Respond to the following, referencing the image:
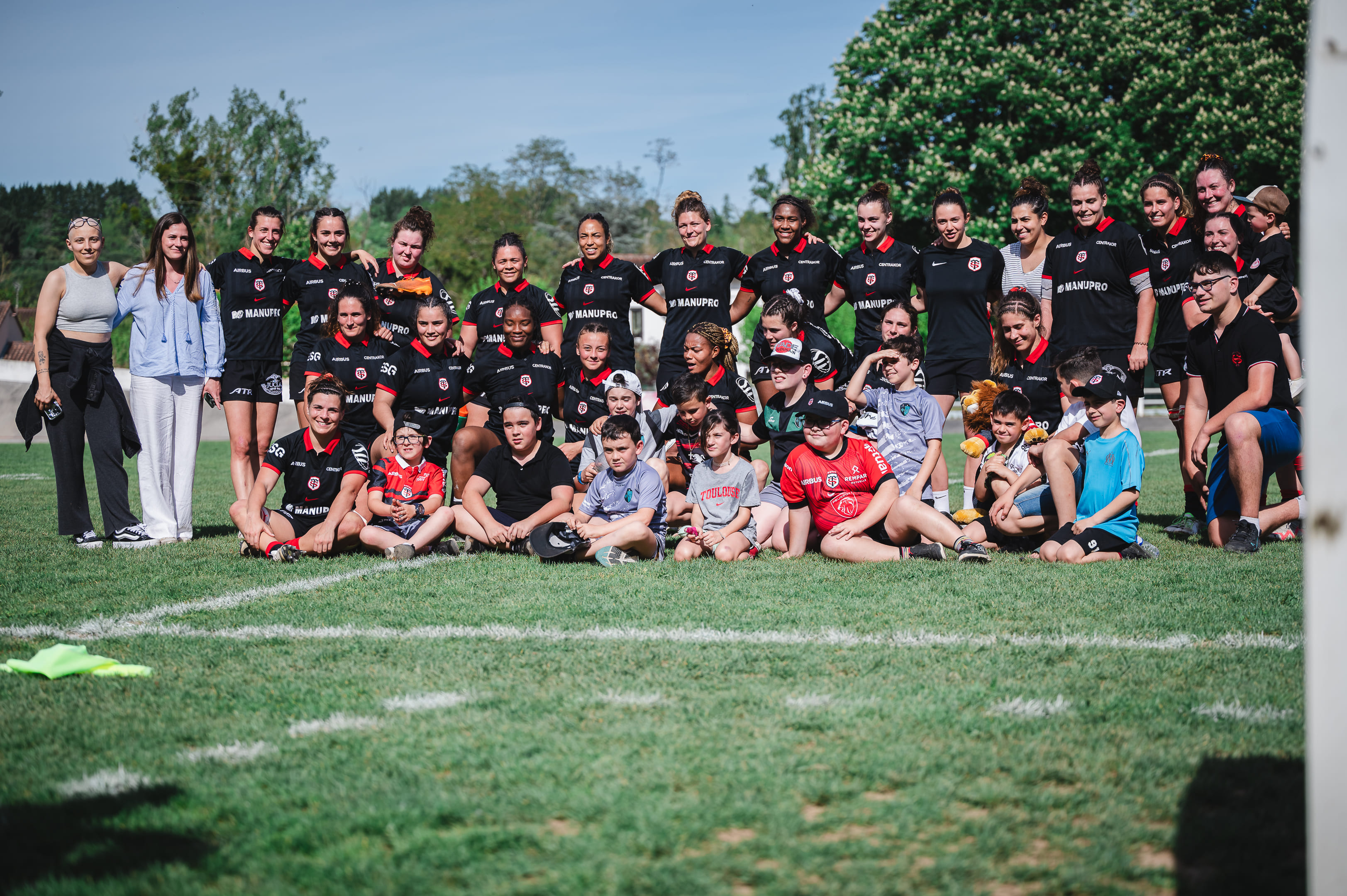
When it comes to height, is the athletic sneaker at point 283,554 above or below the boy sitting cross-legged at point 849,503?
below

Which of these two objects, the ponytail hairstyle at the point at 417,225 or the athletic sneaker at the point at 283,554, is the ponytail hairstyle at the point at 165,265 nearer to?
the ponytail hairstyle at the point at 417,225

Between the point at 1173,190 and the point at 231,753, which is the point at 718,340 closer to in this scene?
the point at 1173,190

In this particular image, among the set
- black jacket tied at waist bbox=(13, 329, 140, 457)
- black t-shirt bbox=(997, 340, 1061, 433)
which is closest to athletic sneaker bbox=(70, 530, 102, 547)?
black jacket tied at waist bbox=(13, 329, 140, 457)

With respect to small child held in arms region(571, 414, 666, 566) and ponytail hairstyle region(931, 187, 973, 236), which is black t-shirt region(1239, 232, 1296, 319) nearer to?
ponytail hairstyle region(931, 187, 973, 236)

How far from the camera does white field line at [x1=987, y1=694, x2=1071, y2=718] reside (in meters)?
3.42

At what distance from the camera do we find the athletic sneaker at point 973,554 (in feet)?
20.9

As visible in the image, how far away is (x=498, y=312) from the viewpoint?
825 cm

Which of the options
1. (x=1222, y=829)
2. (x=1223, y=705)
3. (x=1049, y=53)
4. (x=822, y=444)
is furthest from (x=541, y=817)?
(x=1049, y=53)

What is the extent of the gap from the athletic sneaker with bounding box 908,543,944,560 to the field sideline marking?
6.54 ft

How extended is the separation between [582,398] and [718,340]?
1.12 meters

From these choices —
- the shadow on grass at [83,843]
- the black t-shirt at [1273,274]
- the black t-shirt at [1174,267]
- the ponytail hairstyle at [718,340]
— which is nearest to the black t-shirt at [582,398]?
the ponytail hairstyle at [718,340]

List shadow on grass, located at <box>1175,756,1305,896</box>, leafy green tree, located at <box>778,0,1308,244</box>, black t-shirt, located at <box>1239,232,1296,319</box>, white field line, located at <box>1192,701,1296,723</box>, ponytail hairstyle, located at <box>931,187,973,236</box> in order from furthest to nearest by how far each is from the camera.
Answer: leafy green tree, located at <box>778,0,1308,244</box> < ponytail hairstyle, located at <box>931,187,973,236</box> < black t-shirt, located at <box>1239,232,1296,319</box> < white field line, located at <box>1192,701,1296,723</box> < shadow on grass, located at <box>1175,756,1305,896</box>

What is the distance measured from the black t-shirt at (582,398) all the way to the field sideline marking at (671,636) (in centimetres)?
323

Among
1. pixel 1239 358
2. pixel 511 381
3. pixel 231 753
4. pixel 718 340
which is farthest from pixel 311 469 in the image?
pixel 1239 358
